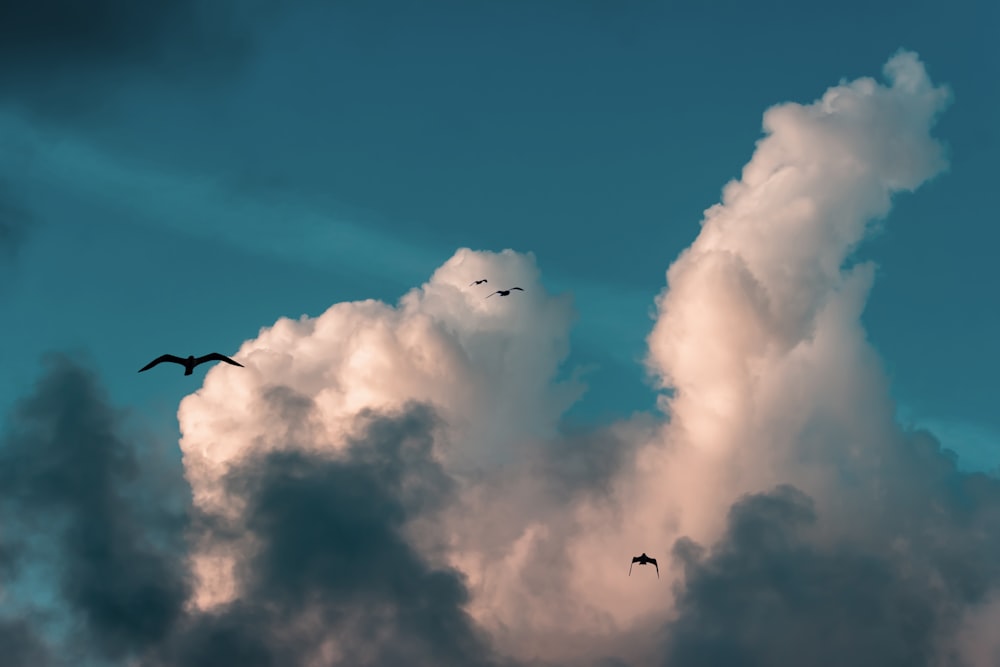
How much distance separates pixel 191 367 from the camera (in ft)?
604
